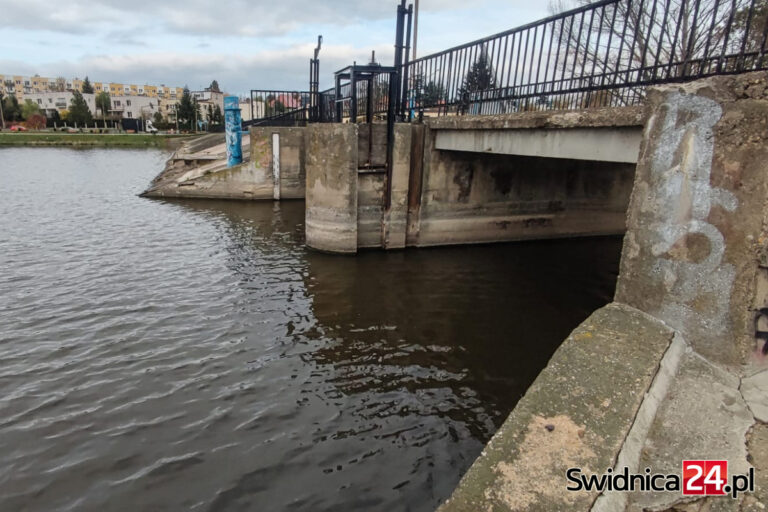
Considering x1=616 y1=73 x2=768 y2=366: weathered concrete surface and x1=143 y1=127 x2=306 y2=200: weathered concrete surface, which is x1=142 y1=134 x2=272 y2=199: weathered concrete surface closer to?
x1=143 y1=127 x2=306 y2=200: weathered concrete surface

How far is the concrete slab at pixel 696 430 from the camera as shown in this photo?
9.35 feet

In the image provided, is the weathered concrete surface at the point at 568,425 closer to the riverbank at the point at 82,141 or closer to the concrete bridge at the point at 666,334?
the concrete bridge at the point at 666,334

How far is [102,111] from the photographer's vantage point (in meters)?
119

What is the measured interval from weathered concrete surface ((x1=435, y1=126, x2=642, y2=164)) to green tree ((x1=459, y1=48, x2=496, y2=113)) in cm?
85

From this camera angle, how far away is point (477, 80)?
10820mm

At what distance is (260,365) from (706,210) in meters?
5.85

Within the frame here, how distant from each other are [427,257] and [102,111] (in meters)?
136

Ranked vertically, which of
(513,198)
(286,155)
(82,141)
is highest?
(286,155)

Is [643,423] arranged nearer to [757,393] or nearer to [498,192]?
[757,393]

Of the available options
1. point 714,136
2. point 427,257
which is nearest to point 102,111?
point 427,257

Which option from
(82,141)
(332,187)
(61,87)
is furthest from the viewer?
(61,87)

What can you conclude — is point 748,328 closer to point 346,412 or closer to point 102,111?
point 346,412

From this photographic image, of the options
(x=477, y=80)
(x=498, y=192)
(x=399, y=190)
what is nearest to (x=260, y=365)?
(x=399, y=190)

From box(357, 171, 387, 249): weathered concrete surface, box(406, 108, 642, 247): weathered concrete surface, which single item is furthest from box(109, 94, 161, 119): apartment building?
box(406, 108, 642, 247): weathered concrete surface
